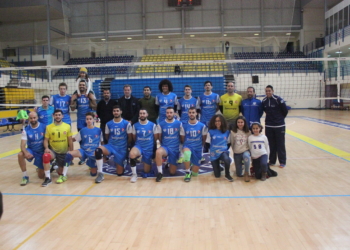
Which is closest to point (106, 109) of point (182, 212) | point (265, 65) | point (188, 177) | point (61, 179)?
point (61, 179)

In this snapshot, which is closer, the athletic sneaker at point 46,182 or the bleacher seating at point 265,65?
the athletic sneaker at point 46,182

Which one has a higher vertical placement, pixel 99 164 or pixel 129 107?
pixel 129 107

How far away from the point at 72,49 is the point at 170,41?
5.93 metres

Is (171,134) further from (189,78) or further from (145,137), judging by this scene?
(189,78)

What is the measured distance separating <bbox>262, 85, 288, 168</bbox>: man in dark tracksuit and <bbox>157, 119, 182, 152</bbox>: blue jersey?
1.89m

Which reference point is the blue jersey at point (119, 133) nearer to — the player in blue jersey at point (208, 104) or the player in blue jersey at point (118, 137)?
the player in blue jersey at point (118, 137)

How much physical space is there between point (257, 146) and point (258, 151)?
9 centimetres

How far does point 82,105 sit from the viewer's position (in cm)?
659

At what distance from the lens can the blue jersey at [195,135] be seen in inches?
222

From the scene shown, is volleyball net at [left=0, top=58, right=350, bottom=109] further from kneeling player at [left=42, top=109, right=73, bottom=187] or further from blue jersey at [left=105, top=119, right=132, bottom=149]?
kneeling player at [left=42, top=109, right=73, bottom=187]

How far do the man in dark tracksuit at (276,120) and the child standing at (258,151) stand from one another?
0.86 metres

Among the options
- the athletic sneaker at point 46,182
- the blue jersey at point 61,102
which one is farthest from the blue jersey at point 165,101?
the athletic sneaker at point 46,182

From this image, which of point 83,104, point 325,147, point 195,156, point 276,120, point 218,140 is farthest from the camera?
point 325,147

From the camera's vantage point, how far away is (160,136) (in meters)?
5.73
